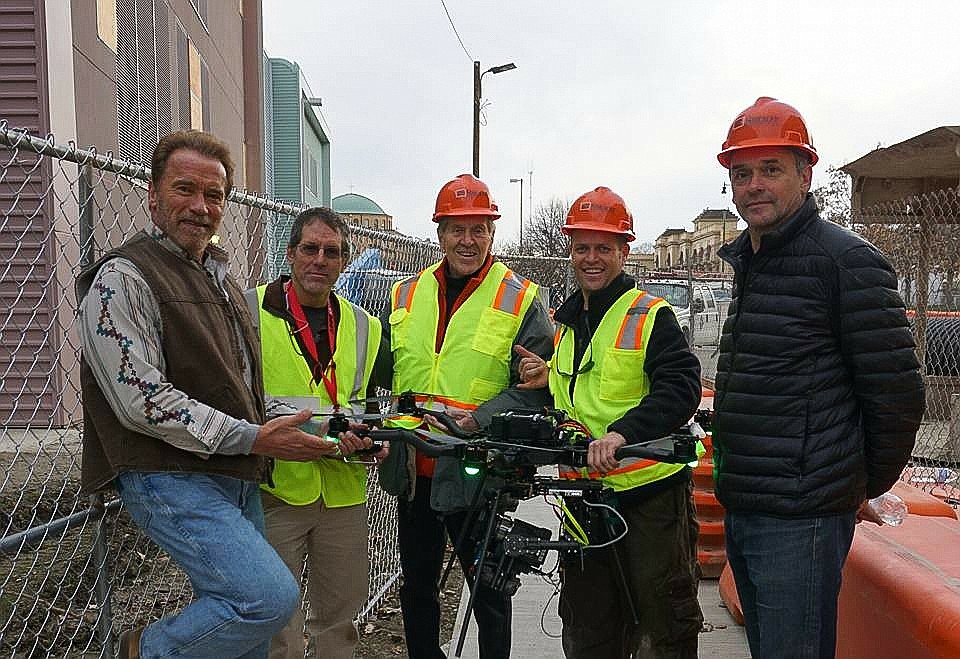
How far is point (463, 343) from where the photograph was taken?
3568 millimetres

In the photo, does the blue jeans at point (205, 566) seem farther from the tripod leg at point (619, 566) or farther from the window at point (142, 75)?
the window at point (142, 75)

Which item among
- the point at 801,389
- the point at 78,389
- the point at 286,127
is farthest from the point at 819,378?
the point at 286,127

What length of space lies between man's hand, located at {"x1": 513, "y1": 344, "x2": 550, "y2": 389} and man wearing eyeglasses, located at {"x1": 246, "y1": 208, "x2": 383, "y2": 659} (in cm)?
67

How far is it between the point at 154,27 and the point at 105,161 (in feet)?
44.6

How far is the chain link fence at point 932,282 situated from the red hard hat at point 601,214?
320cm

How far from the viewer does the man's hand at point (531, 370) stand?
3.52 meters

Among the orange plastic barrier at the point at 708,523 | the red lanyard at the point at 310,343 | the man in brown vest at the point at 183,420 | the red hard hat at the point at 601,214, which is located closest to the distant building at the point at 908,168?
the orange plastic barrier at the point at 708,523

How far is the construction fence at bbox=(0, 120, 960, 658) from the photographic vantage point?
9.10ft

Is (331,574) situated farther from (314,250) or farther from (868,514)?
A: (868,514)

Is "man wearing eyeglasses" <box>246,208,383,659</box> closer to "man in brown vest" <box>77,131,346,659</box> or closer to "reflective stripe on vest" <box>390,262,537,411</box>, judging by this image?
"reflective stripe on vest" <box>390,262,537,411</box>

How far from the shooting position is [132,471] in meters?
2.44

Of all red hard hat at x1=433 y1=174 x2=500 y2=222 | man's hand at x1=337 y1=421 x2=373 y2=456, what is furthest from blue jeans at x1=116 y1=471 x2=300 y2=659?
red hard hat at x1=433 y1=174 x2=500 y2=222

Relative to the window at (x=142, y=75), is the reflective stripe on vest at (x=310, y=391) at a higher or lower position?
lower

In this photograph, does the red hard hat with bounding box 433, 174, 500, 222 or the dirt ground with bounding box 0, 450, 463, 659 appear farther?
the dirt ground with bounding box 0, 450, 463, 659
